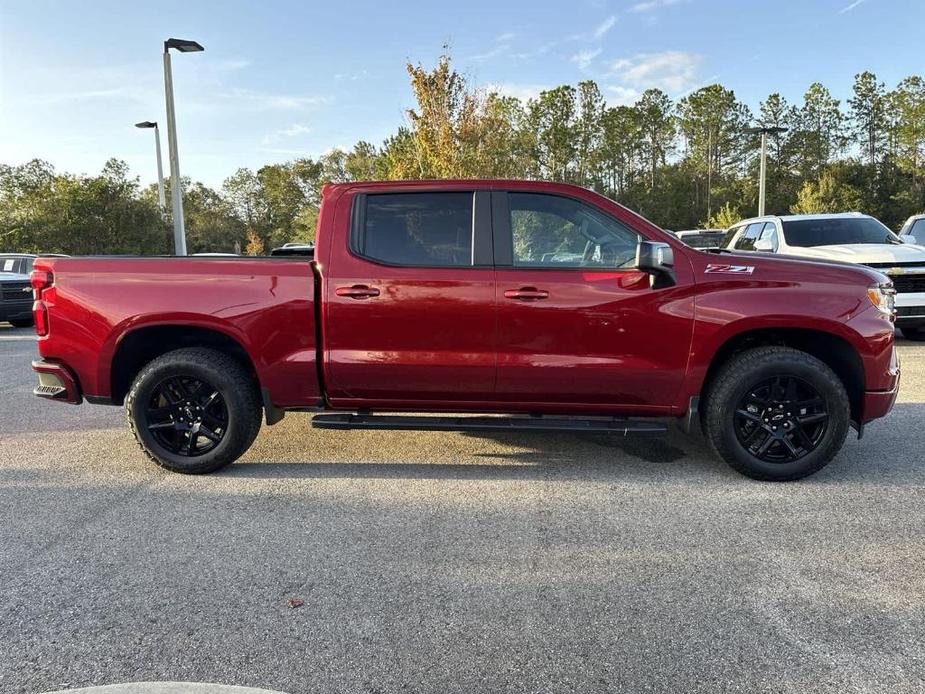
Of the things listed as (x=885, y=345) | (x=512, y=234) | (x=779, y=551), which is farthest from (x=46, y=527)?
(x=885, y=345)

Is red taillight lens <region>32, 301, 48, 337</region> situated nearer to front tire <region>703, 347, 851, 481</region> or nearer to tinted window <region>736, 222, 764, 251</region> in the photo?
front tire <region>703, 347, 851, 481</region>

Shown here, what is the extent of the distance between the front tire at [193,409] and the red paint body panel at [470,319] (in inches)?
8.6

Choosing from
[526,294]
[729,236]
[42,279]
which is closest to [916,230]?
[729,236]

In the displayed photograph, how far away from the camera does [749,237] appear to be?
1088 cm

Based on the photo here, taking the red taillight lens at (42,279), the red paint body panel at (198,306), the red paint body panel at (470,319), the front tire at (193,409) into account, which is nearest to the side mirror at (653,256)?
the red paint body panel at (470,319)

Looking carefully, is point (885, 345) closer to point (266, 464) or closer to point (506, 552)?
point (506, 552)

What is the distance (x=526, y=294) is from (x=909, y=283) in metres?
7.53

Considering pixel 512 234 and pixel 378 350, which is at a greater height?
pixel 512 234

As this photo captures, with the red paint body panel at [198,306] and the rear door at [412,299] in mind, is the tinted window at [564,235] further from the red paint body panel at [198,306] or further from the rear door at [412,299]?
the red paint body panel at [198,306]

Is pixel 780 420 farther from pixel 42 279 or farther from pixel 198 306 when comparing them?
pixel 42 279

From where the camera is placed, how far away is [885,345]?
396cm

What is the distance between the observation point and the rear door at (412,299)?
400 cm

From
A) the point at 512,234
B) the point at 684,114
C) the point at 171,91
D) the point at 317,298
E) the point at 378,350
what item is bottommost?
the point at 378,350

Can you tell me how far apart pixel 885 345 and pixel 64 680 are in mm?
4541
